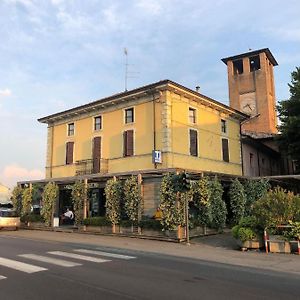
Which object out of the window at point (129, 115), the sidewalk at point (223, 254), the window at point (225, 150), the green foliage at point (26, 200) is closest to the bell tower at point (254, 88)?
the window at point (225, 150)

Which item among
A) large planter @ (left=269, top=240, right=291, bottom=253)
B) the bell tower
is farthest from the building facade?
large planter @ (left=269, top=240, right=291, bottom=253)

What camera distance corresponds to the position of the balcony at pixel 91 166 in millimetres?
29597

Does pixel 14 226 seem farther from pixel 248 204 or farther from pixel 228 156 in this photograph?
pixel 228 156

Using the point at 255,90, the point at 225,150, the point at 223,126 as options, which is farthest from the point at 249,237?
the point at 255,90

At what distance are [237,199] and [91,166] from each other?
490 inches

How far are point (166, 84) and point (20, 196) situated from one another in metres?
13.0

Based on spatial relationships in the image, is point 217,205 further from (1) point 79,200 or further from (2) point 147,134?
(2) point 147,134

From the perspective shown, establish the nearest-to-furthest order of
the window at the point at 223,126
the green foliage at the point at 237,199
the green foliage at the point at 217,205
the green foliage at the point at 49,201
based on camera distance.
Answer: the green foliage at the point at 217,205, the green foliage at the point at 237,199, the green foliage at the point at 49,201, the window at the point at 223,126

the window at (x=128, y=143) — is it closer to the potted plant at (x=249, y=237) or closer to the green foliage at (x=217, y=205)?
the green foliage at (x=217, y=205)

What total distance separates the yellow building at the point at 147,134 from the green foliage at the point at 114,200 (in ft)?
10.6

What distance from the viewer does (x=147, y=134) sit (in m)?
27.5

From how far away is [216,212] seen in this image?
20.6m

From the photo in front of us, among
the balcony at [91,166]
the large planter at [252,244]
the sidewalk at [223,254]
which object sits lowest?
the sidewalk at [223,254]

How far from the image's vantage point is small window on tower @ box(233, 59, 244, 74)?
4982 cm
